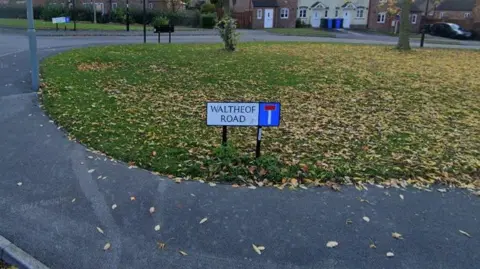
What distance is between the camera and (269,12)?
44.6 m

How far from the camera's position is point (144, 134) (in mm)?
6602

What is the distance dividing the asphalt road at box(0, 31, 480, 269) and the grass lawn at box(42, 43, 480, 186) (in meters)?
0.50

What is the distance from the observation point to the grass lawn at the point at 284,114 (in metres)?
5.45

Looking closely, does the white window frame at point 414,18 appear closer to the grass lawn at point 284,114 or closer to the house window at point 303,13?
the house window at point 303,13

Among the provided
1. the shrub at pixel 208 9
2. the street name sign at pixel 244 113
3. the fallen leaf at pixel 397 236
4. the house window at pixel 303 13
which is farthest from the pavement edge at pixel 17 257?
the house window at pixel 303 13

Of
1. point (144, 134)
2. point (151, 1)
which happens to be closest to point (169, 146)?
point (144, 134)

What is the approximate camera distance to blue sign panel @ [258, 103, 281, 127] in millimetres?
5070

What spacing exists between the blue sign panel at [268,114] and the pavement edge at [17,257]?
294 cm

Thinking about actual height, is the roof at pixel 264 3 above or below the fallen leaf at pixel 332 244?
above

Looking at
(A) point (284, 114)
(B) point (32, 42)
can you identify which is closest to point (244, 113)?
(A) point (284, 114)

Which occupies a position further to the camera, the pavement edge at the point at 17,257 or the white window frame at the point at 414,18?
the white window frame at the point at 414,18

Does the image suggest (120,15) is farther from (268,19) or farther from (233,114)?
(233,114)

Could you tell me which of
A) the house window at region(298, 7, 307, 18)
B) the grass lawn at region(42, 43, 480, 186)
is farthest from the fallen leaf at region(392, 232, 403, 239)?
the house window at region(298, 7, 307, 18)

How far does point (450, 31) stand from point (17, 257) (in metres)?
43.5
